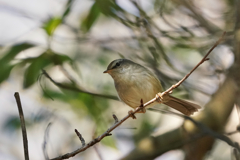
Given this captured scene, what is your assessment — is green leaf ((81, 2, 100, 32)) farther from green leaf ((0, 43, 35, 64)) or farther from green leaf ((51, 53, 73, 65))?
green leaf ((0, 43, 35, 64))

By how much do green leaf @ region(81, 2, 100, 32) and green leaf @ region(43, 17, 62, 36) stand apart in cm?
44

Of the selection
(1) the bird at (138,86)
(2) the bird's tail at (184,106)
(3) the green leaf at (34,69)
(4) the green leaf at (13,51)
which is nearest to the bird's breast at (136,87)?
Result: (1) the bird at (138,86)

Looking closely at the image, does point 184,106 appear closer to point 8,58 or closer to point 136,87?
point 136,87

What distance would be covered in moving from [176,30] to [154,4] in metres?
0.41

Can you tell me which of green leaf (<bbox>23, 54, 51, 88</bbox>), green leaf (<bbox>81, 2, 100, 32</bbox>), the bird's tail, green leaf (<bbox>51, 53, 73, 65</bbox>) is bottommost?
the bird's tail

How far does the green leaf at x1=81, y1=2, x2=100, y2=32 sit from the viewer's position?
3623mm

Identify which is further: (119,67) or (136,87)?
(119,67)

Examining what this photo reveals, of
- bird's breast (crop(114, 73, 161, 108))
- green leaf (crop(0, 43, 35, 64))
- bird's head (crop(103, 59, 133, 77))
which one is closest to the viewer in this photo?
green leaf (crop(0, 43, 35, 64))

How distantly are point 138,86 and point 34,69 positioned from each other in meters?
1.09

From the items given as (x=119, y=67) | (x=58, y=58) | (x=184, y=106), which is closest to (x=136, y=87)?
(x=119, y=67)

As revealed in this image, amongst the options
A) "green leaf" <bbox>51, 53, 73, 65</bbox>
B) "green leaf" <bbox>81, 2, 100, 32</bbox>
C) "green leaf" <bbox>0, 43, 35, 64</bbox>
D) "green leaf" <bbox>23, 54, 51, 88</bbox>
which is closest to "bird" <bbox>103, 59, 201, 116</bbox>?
"green leaf" <bbox>81, 2, 100, 32</bbox>

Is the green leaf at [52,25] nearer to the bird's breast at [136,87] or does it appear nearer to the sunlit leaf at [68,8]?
the sunlit leaf at [68,8]

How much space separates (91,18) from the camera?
3695mm

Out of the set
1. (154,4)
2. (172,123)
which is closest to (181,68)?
(154,4)
